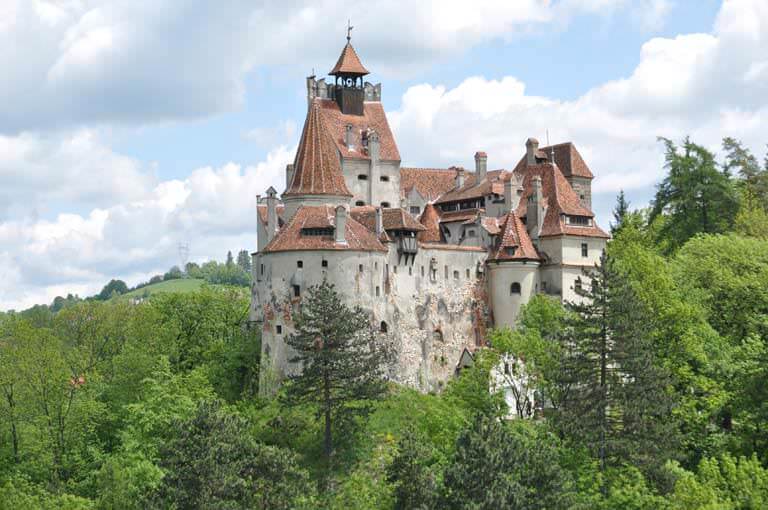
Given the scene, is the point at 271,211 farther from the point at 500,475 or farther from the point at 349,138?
the point at 500,475

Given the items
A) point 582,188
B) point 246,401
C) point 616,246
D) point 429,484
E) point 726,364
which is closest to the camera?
point 429,484

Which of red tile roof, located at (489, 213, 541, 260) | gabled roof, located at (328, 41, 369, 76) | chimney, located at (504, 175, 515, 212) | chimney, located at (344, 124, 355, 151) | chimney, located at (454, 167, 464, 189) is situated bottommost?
red tile roof, located at (489, 213, 541, 260)

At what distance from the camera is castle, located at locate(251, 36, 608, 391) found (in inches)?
3204

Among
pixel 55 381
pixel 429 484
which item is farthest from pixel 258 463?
pixel 55 381

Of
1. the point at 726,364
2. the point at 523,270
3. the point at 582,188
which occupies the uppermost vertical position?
the point at 582,188

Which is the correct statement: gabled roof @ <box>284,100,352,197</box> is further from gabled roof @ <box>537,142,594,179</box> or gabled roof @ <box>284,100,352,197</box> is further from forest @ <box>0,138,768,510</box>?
gabled roof @ <box>537,142,594,179</box>

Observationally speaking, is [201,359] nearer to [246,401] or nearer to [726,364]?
[246,401]

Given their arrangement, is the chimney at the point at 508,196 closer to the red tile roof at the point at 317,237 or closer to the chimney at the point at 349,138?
the chimney at the point at 349,138

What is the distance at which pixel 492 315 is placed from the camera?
8894 cm

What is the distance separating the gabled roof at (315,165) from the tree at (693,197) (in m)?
30.7

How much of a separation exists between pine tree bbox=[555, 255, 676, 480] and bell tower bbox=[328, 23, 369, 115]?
104ft

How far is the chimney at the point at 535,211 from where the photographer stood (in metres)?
89.4

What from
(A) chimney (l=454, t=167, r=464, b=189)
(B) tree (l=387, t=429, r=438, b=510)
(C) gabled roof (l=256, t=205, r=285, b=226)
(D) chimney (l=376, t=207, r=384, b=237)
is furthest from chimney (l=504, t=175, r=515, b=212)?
(B) tree (l=387, t=429, r=438, b=510)

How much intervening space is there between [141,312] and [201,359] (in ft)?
46.7
